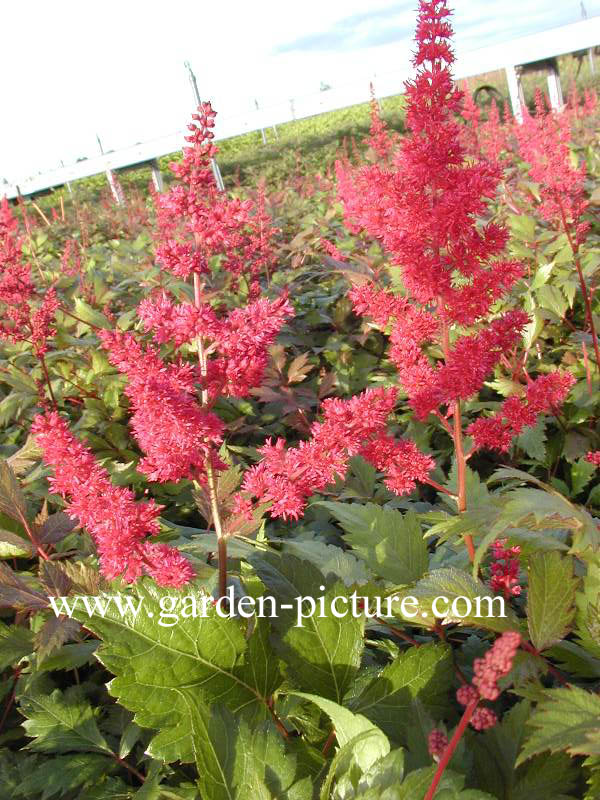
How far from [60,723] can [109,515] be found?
1.91 feet

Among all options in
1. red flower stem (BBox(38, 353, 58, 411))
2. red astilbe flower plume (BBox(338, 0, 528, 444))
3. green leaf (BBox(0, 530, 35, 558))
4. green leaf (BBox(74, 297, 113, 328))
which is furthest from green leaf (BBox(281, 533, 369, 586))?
green leaf (BBox(74, 297, 113, 328))

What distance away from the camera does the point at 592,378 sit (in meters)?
3.06

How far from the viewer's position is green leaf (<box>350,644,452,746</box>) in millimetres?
1171

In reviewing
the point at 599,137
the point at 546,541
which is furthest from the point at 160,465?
the point at 599,137

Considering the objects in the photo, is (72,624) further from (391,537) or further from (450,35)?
(450,35)

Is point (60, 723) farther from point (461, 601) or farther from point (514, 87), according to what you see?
point (514, 87)

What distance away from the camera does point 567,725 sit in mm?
928

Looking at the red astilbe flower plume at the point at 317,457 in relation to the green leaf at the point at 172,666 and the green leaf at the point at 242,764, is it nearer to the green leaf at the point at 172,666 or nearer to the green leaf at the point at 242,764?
the green leaf at the point at 172,666

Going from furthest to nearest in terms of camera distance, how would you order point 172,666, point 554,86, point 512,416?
point 554,86
point 512,416
point 172,666

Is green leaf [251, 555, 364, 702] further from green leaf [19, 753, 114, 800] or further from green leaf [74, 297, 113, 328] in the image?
green leaf [74, 297, 113, 328]

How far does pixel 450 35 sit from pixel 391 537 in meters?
1.26

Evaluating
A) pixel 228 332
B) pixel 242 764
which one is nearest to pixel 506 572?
pixel 242 764

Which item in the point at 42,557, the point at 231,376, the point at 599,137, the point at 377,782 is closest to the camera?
the point at 377,782

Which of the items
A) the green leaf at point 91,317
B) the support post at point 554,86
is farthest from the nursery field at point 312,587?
the support post at point 554,86
